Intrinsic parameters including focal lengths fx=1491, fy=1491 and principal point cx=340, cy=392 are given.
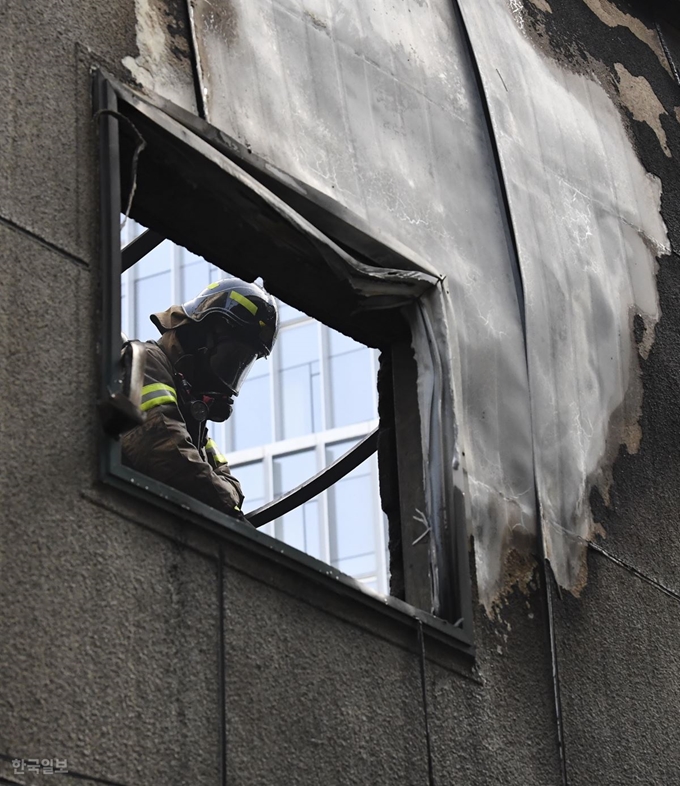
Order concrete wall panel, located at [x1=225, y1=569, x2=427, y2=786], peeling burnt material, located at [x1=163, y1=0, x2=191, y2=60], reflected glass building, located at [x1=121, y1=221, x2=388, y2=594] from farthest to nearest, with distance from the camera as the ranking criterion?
reflected glass building, located at [x1=121, y1=221, x2=388, y2=594] < peeling burnt material, located at [x1=163, y1=0, x2=191, y2=60] < concrete wall panel, located at [x1=225, y1=569, x2=427, y2=786]

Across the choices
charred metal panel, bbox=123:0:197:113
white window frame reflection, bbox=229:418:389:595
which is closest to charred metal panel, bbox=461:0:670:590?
charred metal panel, bbox=123:0:197:113

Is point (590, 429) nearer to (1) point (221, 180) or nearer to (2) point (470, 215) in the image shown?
(2) point (470, 215)

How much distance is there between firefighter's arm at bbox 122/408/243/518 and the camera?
6.40 m

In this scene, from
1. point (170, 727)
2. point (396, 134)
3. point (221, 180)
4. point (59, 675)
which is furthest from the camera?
point (396, 134)

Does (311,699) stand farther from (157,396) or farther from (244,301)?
(244,301)

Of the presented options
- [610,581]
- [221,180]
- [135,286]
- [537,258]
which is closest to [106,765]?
[221,180]

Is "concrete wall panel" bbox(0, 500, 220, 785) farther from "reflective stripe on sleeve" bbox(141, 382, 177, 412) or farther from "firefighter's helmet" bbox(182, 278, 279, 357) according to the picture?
"firefighter's helmet" bbox(182, 278, 279, 357)

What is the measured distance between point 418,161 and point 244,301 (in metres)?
2.23

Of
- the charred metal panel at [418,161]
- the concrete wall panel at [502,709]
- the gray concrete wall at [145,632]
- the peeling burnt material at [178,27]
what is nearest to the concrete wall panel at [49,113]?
the gray concrete wall at [145,632]

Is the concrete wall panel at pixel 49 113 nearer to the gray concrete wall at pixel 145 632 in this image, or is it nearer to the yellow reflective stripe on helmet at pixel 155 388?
the gray concrete wall at pixel 145 632

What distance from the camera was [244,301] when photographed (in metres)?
8.02

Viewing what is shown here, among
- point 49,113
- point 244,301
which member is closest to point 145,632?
point 49,113

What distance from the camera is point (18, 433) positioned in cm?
399

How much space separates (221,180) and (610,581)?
237cm
